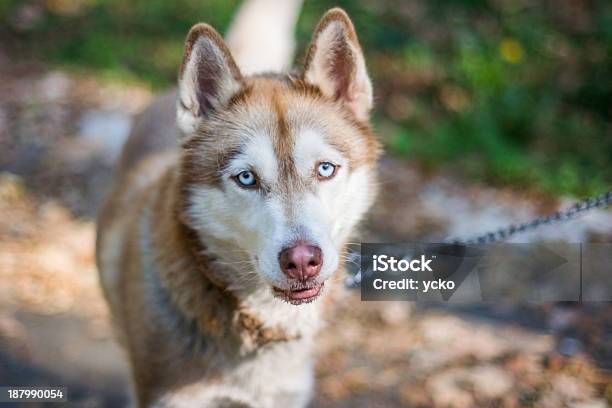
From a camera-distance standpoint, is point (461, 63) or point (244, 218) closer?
point (244, 218)

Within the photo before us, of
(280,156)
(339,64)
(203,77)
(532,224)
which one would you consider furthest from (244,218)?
(532,224)

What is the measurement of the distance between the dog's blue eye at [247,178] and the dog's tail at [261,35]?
1.51m

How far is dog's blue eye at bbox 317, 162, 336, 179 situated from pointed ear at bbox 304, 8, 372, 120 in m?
0.34

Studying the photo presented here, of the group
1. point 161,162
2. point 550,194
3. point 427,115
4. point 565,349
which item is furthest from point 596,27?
point 161,162

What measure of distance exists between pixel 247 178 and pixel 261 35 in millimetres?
1782

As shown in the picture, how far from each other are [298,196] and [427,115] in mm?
3851

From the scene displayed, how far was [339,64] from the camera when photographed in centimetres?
263

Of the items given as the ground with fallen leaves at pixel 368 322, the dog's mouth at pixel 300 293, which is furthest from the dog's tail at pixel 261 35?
the dog's mouth at pixel 300 293

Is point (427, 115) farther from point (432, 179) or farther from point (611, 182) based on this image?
point (611, 182)

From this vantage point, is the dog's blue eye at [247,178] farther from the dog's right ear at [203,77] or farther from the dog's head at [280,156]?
the dog's right ear at [203,77]

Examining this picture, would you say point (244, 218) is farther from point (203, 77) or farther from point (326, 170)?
point (203, 77)

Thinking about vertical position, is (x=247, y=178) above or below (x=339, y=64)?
below

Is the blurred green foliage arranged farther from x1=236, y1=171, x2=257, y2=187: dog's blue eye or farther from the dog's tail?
x1=236, y1=171, x2=257, y2=187: dog's blue eye

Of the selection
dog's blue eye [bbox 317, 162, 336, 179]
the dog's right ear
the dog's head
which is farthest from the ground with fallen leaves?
the dog's right ear
